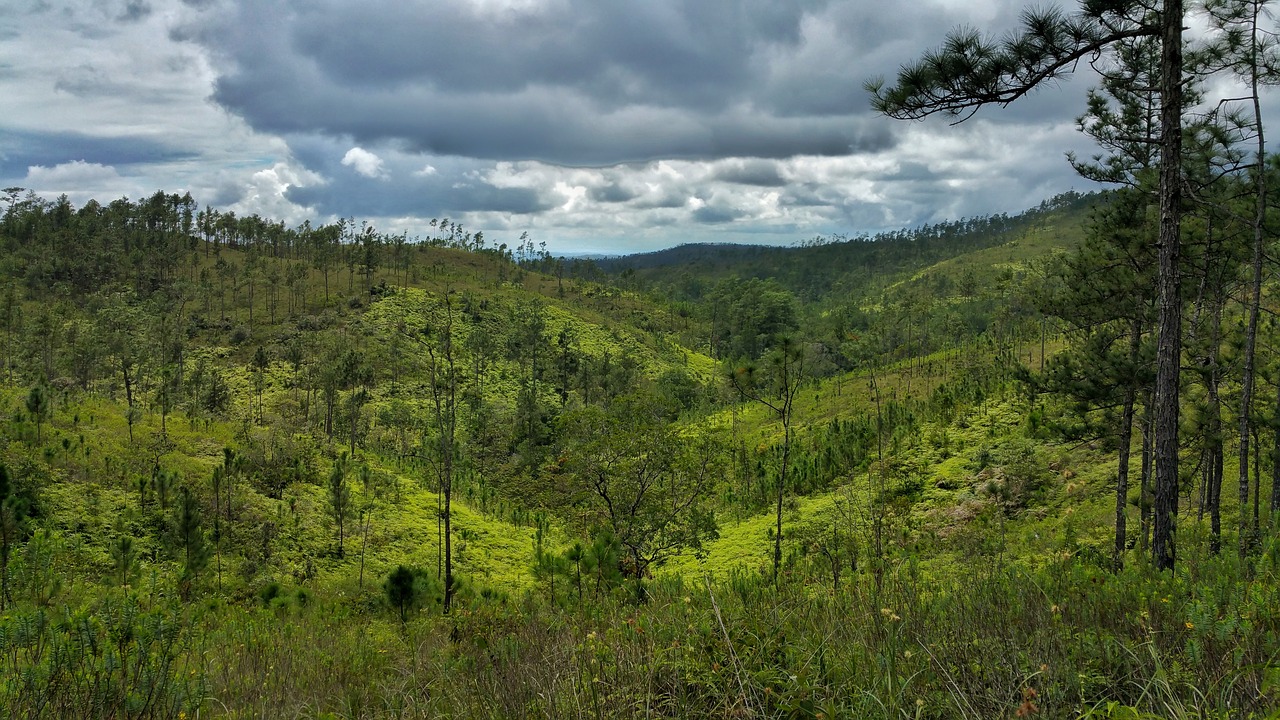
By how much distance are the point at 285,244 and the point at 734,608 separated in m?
91.1

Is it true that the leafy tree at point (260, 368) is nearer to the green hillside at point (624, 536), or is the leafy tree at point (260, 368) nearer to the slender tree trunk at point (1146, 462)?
the green hillside at point (624, 536)

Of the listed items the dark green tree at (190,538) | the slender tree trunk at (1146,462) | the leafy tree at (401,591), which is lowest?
the leafy tree at (401,591)

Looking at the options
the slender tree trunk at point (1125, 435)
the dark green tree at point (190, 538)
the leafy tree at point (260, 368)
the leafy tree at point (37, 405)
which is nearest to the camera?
the dark green tree at point (190, 538)

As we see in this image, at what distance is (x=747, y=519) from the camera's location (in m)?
19.1

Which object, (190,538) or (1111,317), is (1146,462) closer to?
(1111,317)

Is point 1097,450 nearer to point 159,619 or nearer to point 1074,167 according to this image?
point 1074,167

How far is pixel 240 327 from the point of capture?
50.0 meters

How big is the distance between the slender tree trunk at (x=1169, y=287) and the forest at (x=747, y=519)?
4 cm

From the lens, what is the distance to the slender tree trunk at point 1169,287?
533 cm

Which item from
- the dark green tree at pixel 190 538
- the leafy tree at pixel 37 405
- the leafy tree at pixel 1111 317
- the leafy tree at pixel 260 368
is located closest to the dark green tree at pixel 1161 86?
the leafy tree at pixel 1111 317

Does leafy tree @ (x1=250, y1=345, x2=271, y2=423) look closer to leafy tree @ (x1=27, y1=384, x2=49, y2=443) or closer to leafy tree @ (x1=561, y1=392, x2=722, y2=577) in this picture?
leafy tree @ (x1=27, y1=384, x2=49, y2=443)

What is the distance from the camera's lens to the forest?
2.48 meters

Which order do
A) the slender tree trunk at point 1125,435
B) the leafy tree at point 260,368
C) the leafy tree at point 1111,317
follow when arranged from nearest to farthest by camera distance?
the leafy tree at point 1111,317 → the slender tree trunk at point 1125,435 → the leafy tree at point 260,368

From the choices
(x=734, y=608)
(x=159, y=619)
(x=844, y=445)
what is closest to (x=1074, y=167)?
(x=734, y=608)
